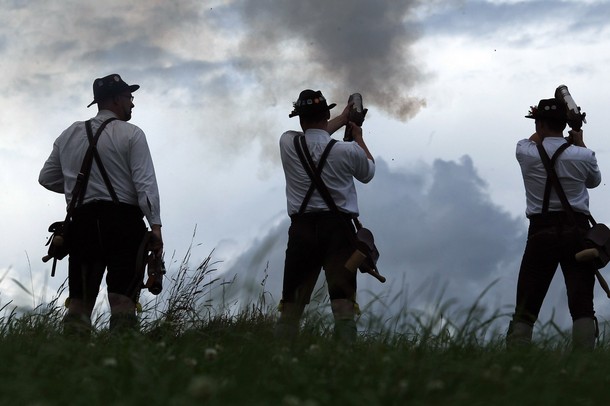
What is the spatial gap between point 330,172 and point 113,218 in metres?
1.82

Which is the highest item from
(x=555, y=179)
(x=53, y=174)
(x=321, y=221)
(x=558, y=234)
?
(x=555, y=179)

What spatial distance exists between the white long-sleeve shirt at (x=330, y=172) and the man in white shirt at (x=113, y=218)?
1150 mm

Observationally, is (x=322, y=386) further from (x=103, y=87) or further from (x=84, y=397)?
(x=103, y=87)

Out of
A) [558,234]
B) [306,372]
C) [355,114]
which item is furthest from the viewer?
[355,114]

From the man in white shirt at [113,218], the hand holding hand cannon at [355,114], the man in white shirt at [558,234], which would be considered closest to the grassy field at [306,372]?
the man in white shirt at [113,218]

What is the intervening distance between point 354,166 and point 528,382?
11.4ft

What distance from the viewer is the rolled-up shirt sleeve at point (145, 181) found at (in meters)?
7.27

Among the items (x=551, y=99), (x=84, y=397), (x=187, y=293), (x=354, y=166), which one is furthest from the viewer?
(x=187, y=293)

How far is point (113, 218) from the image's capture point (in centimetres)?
734

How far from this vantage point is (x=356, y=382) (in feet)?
13.9

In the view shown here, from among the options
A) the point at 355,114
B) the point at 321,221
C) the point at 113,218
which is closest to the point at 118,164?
the point at 113,218

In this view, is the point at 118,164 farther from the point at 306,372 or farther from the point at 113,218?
the point at 306,372

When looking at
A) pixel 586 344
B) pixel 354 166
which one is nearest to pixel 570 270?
pixel 586 344

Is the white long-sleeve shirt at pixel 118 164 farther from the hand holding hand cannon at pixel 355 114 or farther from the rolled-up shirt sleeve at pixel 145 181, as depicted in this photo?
the hand holding hand cannon at pixel 355 114
